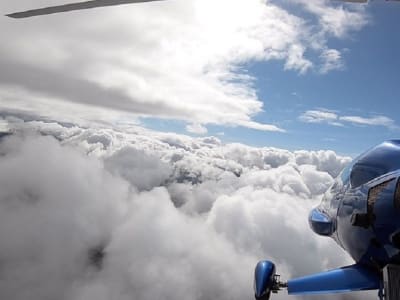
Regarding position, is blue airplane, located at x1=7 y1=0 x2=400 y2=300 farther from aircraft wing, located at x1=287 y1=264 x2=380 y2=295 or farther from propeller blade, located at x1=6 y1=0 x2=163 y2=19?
propeller blade, located at x1=6 y1=0 x2=163 y2=19

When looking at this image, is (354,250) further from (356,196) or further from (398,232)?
(398,232)

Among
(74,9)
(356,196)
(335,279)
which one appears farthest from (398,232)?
(74,9)

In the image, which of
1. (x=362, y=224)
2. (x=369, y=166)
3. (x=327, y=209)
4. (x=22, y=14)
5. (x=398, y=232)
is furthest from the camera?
(x=327, y=209)

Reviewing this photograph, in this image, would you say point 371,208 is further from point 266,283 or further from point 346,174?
point 266,283

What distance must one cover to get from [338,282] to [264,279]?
1832mm

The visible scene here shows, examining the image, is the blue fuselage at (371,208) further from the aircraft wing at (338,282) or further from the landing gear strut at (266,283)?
the landing gear strut at (266,283)

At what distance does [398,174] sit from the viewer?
671 cm

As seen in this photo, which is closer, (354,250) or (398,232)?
(398,232)

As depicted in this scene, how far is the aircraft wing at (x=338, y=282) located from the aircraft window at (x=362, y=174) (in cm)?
214

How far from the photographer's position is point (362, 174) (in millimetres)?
8242

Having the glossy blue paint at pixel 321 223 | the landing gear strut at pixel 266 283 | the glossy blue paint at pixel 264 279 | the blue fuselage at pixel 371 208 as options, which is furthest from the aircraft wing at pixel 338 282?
the glossy blue paint at pixel 321 223

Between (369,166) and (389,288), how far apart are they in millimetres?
2734

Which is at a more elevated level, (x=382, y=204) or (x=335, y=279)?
(x=382, y=204)

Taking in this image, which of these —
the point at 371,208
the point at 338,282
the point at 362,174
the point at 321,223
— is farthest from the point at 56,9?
the point at 321,223
